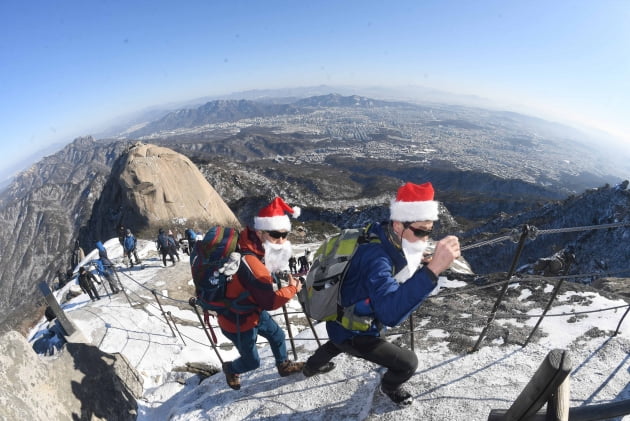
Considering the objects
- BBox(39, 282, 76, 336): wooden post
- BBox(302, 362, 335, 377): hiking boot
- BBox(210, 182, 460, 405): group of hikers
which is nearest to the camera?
BBox(210, 182, 460, 405): group of hikers

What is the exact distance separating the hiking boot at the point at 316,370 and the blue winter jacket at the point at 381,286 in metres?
1.26

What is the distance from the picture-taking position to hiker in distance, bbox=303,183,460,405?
2.76 metres

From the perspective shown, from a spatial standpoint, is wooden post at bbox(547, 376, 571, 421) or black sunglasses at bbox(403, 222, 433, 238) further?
black sunglasses at bbox(403, 222, 433, 238)

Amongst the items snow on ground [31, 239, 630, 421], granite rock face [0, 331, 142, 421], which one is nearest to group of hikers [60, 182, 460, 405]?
snow on ground [31, 239, 630, 421]

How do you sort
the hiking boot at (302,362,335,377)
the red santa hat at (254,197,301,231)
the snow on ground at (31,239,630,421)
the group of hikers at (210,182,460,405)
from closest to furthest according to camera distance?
the group of hikers at (210,182,460,405)
the snow on ground at (31,239,630,421)
the red santa hat at (254,197,301,231)
the hiking boot at (302,362,335,377)

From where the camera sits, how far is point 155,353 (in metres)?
8.27

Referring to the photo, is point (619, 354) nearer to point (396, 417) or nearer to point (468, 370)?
point (468, 370)

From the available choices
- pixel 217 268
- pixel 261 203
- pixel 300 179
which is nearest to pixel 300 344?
pixel 217 268

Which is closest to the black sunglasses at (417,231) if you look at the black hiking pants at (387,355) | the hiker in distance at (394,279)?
the hiker in distance at (394,279)

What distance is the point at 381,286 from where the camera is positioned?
2.95 meters

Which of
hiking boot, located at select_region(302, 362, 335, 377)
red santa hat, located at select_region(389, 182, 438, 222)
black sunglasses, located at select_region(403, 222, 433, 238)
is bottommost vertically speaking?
hiking boot, located at select_region(302, 362, 335, 377)

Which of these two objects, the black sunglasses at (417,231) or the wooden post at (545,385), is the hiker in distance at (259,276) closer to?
the black sunglasses at (417,231)

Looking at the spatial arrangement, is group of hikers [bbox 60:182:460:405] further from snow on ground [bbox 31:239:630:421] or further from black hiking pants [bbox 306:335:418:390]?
snow on ground [bbox 31:239:630:421]

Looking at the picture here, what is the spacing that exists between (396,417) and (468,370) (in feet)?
4.47
